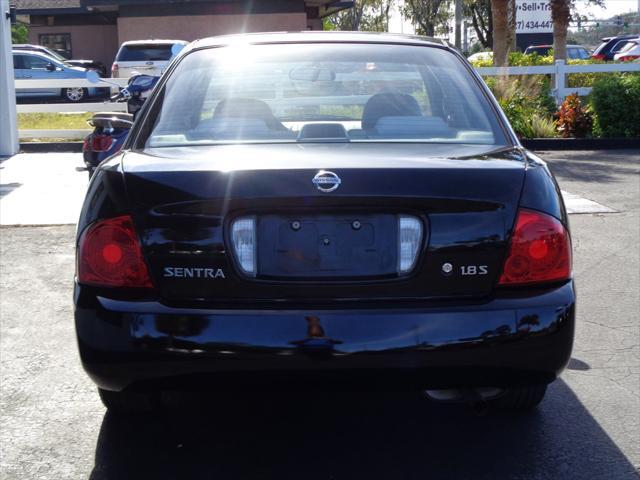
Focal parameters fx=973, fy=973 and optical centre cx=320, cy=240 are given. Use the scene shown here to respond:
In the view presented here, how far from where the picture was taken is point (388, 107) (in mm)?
4180

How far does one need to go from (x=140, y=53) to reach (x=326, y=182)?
22.6 m

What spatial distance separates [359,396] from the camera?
4.44 metres

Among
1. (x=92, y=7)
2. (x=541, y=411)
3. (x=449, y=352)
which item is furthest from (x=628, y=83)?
(x=92, y=7)

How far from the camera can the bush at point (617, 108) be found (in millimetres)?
15531

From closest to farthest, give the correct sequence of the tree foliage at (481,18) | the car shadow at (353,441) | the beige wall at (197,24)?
the car shadow at (353,441) → the beige wall at (197,24) → the tree foliage at (481,18)

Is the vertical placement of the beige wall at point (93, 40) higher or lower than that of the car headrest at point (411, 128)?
higher

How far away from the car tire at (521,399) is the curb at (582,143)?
1166 cm

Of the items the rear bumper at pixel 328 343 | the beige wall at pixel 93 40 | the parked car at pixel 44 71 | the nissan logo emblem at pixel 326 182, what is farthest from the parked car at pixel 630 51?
A: the nissan logo emblem at pixel 326 182

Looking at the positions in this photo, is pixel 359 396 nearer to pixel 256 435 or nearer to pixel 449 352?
pixel 256 435

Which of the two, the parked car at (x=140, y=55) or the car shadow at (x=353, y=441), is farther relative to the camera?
the parked car at (x=140, y=55)

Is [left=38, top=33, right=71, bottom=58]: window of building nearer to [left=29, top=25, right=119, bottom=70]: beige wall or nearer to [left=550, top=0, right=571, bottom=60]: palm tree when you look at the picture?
[left=29, top=25, right=119, bottom=70]: beige wall

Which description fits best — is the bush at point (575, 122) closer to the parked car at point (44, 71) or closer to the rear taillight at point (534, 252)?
the rear taillight at point (534, 252)

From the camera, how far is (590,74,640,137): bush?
15.5 m

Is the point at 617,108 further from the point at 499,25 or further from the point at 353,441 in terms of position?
the point at 353,441
